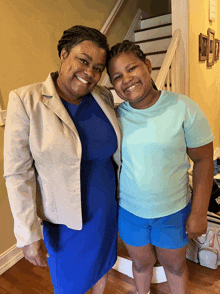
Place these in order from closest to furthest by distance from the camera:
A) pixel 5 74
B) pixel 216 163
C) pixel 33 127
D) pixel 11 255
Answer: pixel 33 127
pixel 5 74
pixel 11 255
pixel 216 163

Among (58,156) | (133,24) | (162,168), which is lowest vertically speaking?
(162,168)

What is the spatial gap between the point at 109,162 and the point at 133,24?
3283 millimetres

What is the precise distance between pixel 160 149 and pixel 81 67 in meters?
0.46

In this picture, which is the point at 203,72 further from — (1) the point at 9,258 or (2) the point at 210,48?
(1) the point at 9,258

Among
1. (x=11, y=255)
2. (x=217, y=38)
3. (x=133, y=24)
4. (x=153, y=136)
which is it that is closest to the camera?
(x=153, y=136)

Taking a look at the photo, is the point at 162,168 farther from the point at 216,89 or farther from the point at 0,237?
the point at 216,89

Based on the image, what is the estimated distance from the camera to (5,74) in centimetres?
179

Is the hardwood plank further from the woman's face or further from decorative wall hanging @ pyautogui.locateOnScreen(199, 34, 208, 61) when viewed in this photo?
decorative wall hanging @ pyautogui.locateOnScreen(199, 34, 208, 61)

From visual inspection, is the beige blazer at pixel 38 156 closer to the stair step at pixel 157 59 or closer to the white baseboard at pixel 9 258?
the white baseboard at pixel 9 258

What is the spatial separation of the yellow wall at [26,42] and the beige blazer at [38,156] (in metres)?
1.06

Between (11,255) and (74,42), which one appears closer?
(74,42)

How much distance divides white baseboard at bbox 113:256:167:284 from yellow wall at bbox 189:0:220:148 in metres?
1.95

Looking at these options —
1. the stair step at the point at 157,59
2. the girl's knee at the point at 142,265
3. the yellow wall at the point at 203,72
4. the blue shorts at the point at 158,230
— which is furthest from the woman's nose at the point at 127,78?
the stair step at the point at 157,59

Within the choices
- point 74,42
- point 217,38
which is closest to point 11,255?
point 74,42
